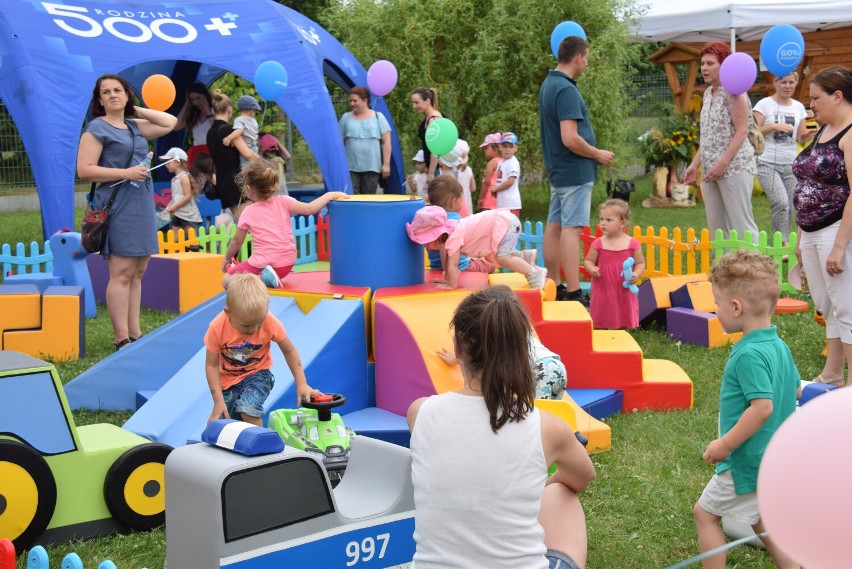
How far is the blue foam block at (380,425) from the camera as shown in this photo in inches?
200

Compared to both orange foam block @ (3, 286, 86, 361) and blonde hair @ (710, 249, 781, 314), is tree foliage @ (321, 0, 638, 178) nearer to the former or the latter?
orange foam block @ (3, 286, 86, 361)

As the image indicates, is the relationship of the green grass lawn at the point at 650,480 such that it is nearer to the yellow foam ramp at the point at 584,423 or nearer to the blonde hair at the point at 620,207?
the yellow foam ramp at the point at 584,423

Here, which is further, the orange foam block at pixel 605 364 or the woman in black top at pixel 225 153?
the woman in black top at pixel 225 153

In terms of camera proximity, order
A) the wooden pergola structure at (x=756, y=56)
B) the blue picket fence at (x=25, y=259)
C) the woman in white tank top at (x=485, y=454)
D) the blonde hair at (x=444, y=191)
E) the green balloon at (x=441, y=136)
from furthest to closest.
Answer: the wooden pergola structure at (x=756, y=56) → the blue picket fence at (x=25, y=259) → the green balloon at (x=441, y=136) → the blonde hair at (x=444, y=191) → the woman in white tank top at (x=485, y=454)

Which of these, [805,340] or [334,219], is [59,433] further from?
[805,340]

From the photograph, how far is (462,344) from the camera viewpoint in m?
2.73

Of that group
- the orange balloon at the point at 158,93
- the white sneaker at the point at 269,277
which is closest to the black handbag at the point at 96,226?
the white sneaker at the point at 269,277

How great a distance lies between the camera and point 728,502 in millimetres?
3375

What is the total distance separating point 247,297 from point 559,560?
205 cm

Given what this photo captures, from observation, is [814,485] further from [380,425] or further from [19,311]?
[19,311]

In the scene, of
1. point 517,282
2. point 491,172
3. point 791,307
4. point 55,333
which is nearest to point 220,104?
point 491,172

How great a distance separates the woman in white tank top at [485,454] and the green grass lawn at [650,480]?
1.35 m

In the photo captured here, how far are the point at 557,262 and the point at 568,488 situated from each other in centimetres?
541

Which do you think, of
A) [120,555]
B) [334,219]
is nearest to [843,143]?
[334,219]
